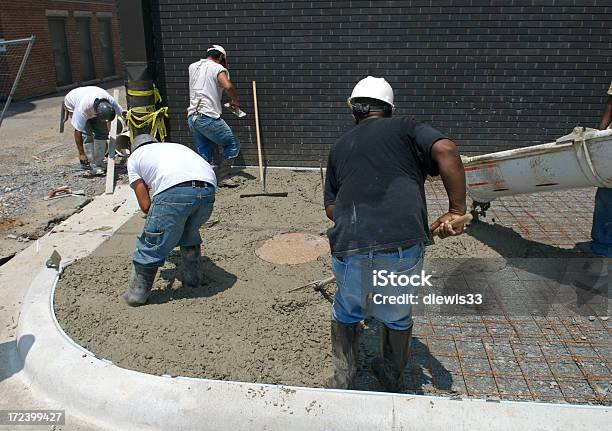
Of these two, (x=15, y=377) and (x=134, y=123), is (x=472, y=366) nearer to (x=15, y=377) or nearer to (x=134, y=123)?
(x=15, y=377)

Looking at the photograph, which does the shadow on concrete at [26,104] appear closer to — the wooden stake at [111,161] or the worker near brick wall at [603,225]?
the wooden stake at [111,161]

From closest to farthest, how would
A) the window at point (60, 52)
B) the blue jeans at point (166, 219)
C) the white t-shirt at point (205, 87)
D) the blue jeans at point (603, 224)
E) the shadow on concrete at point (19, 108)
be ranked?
the blue jeans at point (166, 219)
the blue jeans at point (603, 224)
the white t-shirt at point (205, 87)
the shadow on concrete at point (19, 108)
the window at point (60, 52)

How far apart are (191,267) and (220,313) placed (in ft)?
1.90

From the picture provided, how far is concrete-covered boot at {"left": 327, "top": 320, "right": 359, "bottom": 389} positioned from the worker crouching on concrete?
154 centimetres

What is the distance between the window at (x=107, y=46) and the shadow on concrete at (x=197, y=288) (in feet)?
66.5

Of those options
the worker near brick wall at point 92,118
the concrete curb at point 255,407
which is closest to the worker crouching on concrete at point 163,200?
the concrete curb at point 255,407

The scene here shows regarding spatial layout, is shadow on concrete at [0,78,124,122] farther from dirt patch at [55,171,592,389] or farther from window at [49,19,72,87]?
dirt patch at [55,171,592,389]

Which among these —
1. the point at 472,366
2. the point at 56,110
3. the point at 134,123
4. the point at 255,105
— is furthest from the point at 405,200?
the point at 56,110

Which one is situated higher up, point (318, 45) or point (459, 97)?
point (318, 45)

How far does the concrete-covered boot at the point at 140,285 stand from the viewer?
409cm

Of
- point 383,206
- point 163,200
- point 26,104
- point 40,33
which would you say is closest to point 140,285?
point 163,200

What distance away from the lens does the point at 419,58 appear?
766cm

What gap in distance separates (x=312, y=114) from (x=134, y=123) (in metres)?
2.65

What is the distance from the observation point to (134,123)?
7.94 m
